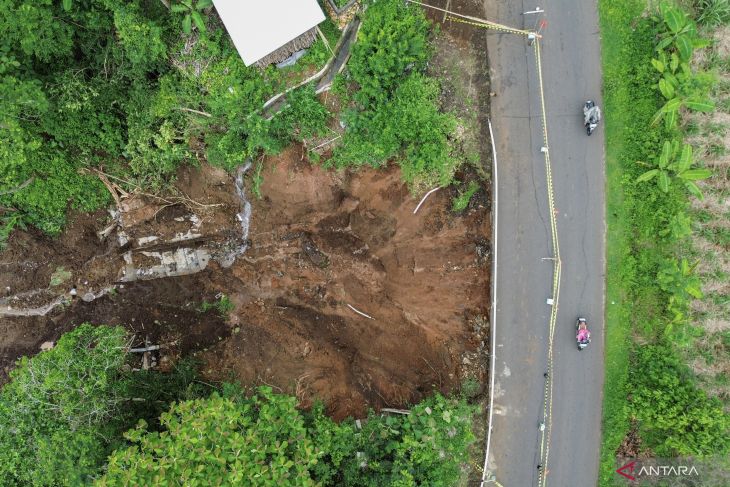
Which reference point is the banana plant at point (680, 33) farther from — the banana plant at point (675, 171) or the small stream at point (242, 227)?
the small stream at point (242, 227)

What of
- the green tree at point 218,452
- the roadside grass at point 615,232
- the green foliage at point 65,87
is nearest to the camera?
the green tree at point 218,452

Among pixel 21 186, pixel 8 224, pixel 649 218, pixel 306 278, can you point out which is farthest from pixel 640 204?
pixel 8 224

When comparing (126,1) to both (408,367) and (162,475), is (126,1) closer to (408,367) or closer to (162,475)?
(162,475)

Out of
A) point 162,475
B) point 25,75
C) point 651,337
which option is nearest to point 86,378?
point 162,475

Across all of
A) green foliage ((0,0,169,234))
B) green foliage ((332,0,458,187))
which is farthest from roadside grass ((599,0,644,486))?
green foliage ((0,0,169,234))

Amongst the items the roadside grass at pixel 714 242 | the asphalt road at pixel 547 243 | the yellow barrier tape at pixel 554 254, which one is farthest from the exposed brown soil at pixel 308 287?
the roadside grass at pixel 714 242

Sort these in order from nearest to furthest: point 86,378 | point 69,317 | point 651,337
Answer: point 86,378, point 651,337, point 69,317

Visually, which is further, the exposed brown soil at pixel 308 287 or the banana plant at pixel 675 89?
the exposed brown soil at pixel 308 287

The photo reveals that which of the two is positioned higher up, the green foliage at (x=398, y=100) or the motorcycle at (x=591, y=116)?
the green foliage at (x=398, y=100)

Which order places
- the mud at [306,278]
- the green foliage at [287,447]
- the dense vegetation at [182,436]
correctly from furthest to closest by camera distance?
the mud at [306,278]
the dense vegetation at [182,436]
the green foliage at [287,447]
